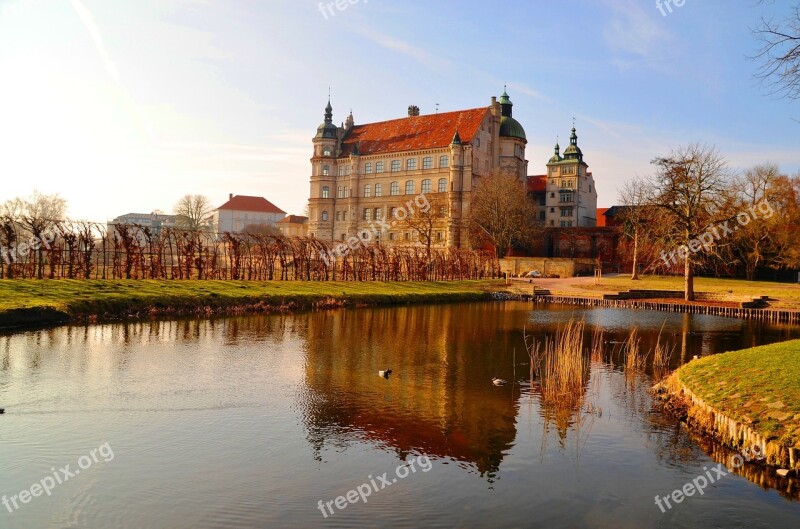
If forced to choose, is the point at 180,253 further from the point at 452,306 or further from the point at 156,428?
the point at 156,428

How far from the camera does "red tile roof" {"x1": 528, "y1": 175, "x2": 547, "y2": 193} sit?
86.5m

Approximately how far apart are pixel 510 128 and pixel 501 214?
22.0 meters

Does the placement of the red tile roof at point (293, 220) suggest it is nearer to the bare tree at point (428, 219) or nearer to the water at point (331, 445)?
the bare tree at point (428, 219)

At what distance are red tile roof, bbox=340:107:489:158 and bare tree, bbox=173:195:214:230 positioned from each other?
24.1 m

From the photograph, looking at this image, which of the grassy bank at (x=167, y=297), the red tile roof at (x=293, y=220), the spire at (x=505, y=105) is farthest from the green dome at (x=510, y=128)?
the grassy bank at (x=167, y=297)

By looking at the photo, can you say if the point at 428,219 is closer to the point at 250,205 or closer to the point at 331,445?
the point at 331,445

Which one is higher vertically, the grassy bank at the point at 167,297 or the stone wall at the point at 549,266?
the stone wall at the point at 549,266

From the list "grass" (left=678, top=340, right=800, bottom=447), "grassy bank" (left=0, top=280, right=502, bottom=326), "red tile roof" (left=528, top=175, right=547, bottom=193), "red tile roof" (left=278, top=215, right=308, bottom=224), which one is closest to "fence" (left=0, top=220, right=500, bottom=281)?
"grassy bank" (left=0, top=280, right=502, bottom=326)

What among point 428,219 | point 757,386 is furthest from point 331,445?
point 428,219

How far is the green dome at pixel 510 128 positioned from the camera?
260 feet

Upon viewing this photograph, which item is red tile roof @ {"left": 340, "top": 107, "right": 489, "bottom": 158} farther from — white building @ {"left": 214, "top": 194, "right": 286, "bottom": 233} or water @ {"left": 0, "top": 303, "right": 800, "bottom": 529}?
water @ {"left": 0, "top": 303, "right": 800, "bottom": 529}

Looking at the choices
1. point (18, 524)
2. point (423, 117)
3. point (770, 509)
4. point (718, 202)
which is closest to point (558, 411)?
point (770, 509)

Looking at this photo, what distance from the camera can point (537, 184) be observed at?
8775 centimetres

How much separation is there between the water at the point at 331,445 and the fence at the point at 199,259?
41.9 feet
